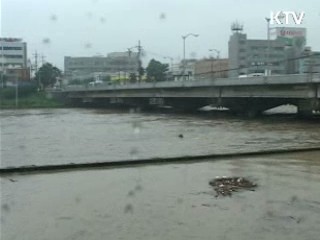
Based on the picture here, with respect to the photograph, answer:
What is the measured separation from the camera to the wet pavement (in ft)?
20.7

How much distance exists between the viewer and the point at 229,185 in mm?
9273

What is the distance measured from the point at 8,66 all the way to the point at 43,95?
7.13m

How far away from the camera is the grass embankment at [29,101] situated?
78125mm

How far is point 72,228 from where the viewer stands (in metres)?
6.46

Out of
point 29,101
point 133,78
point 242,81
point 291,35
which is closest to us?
point 242,81

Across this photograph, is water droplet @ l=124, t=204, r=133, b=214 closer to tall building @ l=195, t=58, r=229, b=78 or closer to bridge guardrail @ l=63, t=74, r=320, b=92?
bridge guardrail @ l=63, t=74, r=320, b=92

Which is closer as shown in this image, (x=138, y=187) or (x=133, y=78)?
(x=138, y=187)

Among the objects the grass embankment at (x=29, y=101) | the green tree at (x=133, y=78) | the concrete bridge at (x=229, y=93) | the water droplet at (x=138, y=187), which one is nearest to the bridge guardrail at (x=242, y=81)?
the concrete bridge at (x=229, y=93)

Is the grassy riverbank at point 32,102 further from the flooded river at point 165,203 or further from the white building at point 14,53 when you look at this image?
the flooded river at point 165,203

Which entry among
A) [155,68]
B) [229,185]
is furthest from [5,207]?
[155,68]

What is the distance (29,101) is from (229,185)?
7378cm

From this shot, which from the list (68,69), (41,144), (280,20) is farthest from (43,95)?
(41,144)

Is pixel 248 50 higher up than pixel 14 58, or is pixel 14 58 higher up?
pixel 248 50

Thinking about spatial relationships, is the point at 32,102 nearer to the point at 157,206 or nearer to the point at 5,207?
the point at 5,207
